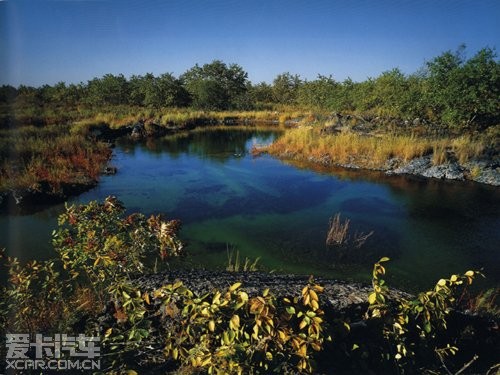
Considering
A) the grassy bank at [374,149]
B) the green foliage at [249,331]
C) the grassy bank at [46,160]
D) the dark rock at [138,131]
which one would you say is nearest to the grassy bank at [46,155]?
the grassy bank at [46,160]

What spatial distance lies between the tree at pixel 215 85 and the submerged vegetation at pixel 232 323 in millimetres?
36961

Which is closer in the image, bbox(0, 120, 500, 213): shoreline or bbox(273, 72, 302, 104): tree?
bbox(0, 120, 500, 213): shoreline

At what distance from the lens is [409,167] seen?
1429 cm

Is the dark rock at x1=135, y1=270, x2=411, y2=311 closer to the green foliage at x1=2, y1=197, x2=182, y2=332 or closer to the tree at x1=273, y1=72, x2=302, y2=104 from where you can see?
the green foliage at x1=2, y1=197, x2=182, y2=332

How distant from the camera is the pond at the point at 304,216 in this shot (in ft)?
22.8

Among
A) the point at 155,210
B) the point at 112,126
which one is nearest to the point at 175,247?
the point at 155,210

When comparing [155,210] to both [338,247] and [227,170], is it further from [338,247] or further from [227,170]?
[227,170]

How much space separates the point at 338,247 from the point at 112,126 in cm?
1999

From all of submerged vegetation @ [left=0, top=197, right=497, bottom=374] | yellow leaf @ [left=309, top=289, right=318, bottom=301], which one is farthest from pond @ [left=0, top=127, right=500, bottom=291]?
yellow leaf @ [left=309, top=289, right=318, bottom=301]

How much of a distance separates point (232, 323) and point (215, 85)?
40.7 meters

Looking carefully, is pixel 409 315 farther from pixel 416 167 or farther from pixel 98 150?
pixel 98 150

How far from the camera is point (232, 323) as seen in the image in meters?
2.47

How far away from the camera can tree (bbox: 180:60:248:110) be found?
40013mm

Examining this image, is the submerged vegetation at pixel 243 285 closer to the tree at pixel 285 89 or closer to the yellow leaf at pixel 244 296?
the yellow leaf at pixel 244 296
